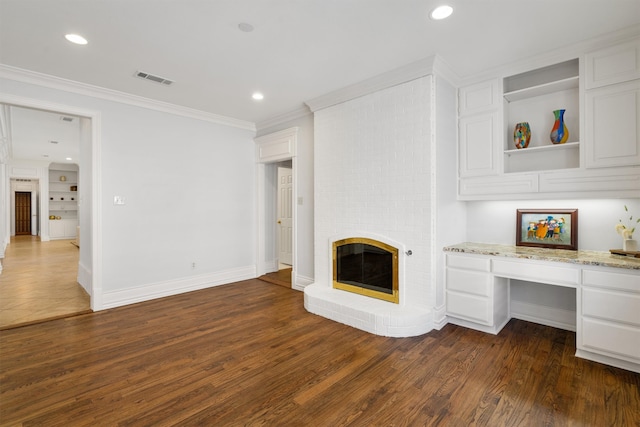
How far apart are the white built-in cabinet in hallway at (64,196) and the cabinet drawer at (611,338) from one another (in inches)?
591

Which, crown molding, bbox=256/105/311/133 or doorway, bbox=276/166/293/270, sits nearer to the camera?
crown molding, bbox=256/105/311/133

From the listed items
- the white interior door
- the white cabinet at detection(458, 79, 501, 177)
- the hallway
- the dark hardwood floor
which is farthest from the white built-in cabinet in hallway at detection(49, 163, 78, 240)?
the white cabinet at detection(458, 79, 501, 177)

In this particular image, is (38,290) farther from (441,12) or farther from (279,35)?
(441,12)

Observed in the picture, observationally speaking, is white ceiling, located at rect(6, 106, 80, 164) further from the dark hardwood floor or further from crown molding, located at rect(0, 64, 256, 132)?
the dark hardwood floor

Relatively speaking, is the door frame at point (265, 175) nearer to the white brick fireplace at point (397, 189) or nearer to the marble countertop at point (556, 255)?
the white brick fireplace at point (397, 189)

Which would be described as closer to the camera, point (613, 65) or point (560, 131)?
point (613, 65)

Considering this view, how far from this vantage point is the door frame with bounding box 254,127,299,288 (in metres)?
4.83

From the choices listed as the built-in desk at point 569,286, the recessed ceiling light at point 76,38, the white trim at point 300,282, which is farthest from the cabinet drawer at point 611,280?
the recessed ceiling light at point 76,38

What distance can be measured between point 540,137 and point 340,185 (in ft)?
7.46

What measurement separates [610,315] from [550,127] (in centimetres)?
191

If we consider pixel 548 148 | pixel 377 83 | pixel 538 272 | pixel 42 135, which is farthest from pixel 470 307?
pixel 42 135

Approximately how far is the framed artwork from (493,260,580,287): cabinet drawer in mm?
578

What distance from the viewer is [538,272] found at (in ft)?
9.16

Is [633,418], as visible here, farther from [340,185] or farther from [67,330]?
[67,330]
